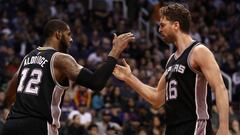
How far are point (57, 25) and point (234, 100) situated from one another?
502 inches

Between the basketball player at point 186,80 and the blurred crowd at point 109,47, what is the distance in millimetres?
5640

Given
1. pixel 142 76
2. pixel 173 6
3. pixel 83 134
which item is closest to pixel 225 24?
pixel 142 76

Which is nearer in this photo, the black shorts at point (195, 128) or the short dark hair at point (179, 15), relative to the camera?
the black shorts at point (195, 128)

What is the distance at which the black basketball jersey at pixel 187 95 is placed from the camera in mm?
6113

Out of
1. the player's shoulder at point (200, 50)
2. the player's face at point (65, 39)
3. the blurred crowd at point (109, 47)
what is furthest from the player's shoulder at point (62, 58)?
the blurred crowd at point (109, 47)

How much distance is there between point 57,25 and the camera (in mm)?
6375

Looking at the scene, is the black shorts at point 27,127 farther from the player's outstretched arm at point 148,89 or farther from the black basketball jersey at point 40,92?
the player's outstretched arm at point 148,89

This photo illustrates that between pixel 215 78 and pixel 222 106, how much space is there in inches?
11.8

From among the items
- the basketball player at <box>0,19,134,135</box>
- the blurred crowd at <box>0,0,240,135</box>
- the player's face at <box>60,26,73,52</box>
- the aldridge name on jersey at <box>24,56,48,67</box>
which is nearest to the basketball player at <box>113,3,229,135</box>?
the basketball player at <box>0,19,134,135</box>

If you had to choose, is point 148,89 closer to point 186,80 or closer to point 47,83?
point 186,80

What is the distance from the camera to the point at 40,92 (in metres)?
6.19

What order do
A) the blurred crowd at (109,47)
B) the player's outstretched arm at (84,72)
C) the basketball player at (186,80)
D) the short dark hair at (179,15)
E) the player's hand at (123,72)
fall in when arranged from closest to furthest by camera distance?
the basketball player at (186,80)
the player's outstretched arm at (84,72)
the short dark hair at (179,15)
the player's hand at (123,72)
the blurred crowd at (109,47)

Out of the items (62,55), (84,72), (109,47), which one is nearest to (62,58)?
(62,55)

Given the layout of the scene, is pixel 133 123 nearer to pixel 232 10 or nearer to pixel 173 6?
pixel 173 6
